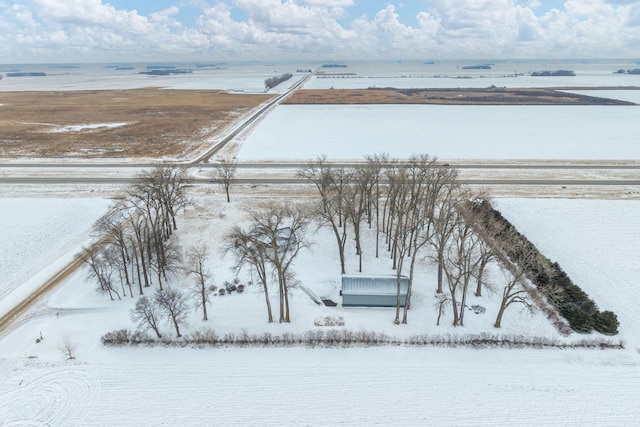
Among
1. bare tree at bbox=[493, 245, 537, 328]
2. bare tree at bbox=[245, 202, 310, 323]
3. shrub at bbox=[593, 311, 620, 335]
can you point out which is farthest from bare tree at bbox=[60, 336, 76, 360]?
shrub at bbox=[593, 311, 620, 335]

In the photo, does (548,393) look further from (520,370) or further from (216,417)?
(216,417)

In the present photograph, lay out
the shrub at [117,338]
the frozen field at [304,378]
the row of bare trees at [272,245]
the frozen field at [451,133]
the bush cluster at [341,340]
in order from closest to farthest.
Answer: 1. the frozen field at [304,378]
2. the bush cluster at [341,340]
3. the shrub at [117,338]
4. the row of bare trees at [272,245]
5. the frozen field at [451,133]

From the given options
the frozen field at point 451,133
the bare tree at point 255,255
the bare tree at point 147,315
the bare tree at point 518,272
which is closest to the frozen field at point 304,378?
the bare tree at point 147,315

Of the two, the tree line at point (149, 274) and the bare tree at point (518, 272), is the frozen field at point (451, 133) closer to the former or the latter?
the tree line at point (149, 274)

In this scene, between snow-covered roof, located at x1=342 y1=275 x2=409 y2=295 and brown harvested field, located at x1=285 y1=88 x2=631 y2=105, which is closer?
snow-covered roof, located at x1=342 y1=275 x2=409 y2=295

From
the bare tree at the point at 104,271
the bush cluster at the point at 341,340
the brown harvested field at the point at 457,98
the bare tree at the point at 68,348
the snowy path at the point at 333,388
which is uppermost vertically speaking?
the brown harvested field at the point at 457,98

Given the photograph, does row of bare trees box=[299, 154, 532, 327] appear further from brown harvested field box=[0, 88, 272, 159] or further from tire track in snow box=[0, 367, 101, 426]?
brown harvested field box=[0, 88, 272, 159]

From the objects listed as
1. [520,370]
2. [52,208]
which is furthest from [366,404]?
[52,208]
